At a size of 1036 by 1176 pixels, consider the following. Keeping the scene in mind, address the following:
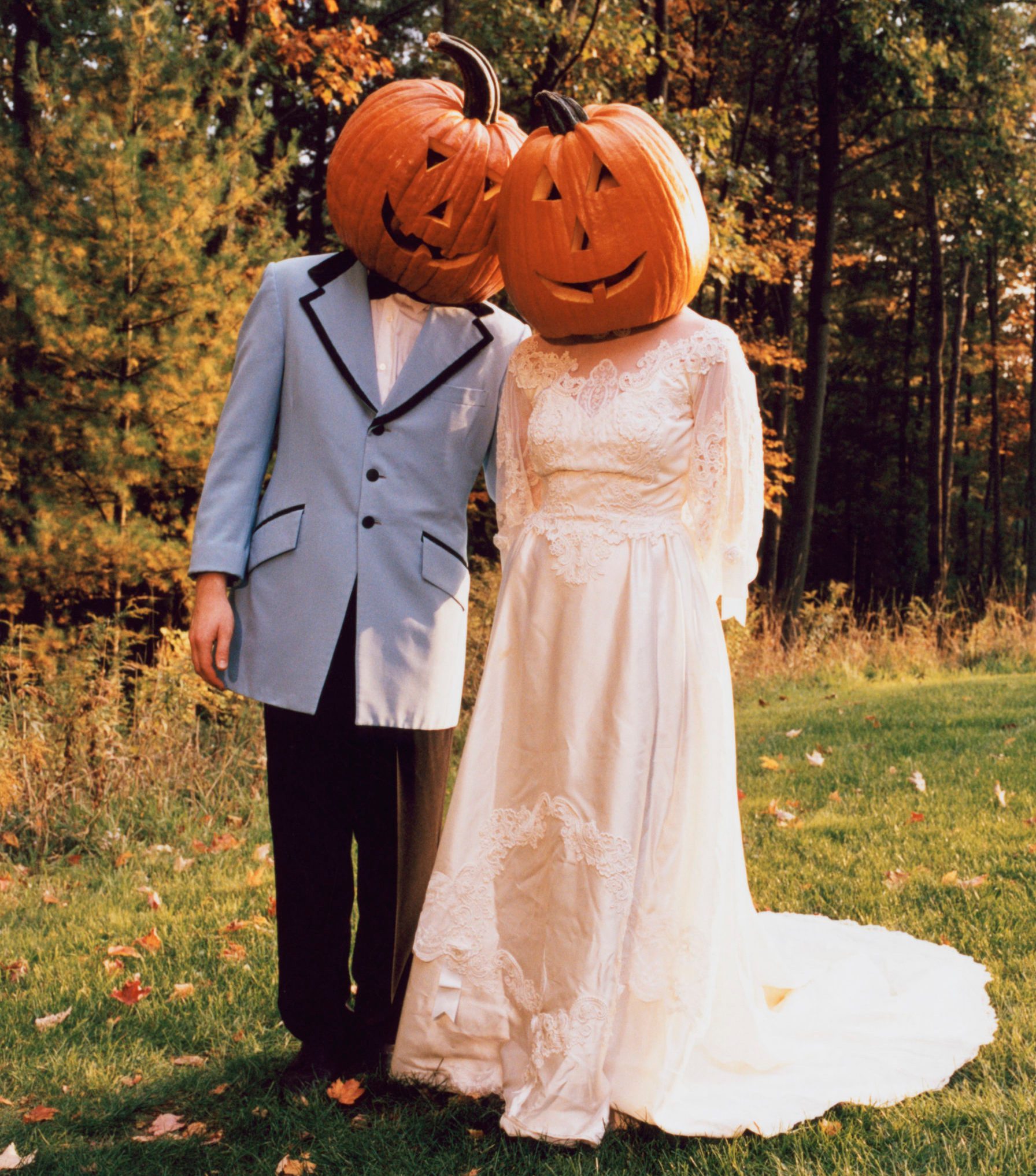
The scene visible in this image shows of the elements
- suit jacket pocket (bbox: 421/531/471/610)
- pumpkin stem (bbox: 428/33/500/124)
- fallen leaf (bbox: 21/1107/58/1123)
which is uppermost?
pumpkin stem (bbox: 428/33/500/124)

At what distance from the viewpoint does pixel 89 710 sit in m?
6.54

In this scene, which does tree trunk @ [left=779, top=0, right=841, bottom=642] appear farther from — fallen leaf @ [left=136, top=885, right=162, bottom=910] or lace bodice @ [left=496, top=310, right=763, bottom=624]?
lace bodice @ [left=496, top=310, right=763, bottom=624]

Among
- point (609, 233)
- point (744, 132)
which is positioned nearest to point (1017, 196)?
point (744, 132)

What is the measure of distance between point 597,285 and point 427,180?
50 centimetres

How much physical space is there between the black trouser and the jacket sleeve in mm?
348

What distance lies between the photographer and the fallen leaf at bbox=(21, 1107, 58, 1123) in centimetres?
269

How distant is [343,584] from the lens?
2.63 meters

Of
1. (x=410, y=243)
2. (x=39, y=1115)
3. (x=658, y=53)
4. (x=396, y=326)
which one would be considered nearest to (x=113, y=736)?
(x=39, y=1115)

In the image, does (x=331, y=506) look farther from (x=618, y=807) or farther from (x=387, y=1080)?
(x=387, y=1080)

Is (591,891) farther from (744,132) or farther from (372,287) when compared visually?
(744,132)

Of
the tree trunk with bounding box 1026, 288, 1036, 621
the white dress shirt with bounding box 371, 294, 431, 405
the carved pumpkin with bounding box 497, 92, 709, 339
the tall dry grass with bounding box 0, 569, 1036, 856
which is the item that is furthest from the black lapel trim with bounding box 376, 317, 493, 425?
the tree trunk with bounding box 1026, 288, 1036, 621

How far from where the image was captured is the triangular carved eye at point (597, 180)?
2516 millimetres

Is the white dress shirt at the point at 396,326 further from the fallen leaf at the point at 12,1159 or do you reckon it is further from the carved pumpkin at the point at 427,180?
the fallen leaf at the point at 12,1159

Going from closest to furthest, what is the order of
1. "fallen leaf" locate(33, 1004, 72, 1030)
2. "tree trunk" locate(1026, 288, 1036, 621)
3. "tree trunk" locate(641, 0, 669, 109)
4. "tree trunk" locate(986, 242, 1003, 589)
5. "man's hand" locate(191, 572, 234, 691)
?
1. "man's hand" locate(191, 572, 234, 691)
2. "fallen leaf" locate(33, 1004, 72, 1030)
3. "tree trunk" locate(641, 0, 669, 109)
4. "tree trunk" locate(1026, 288, 1036, 621)
5. "tree trunk" locate(986, 242, 1003, 589)
